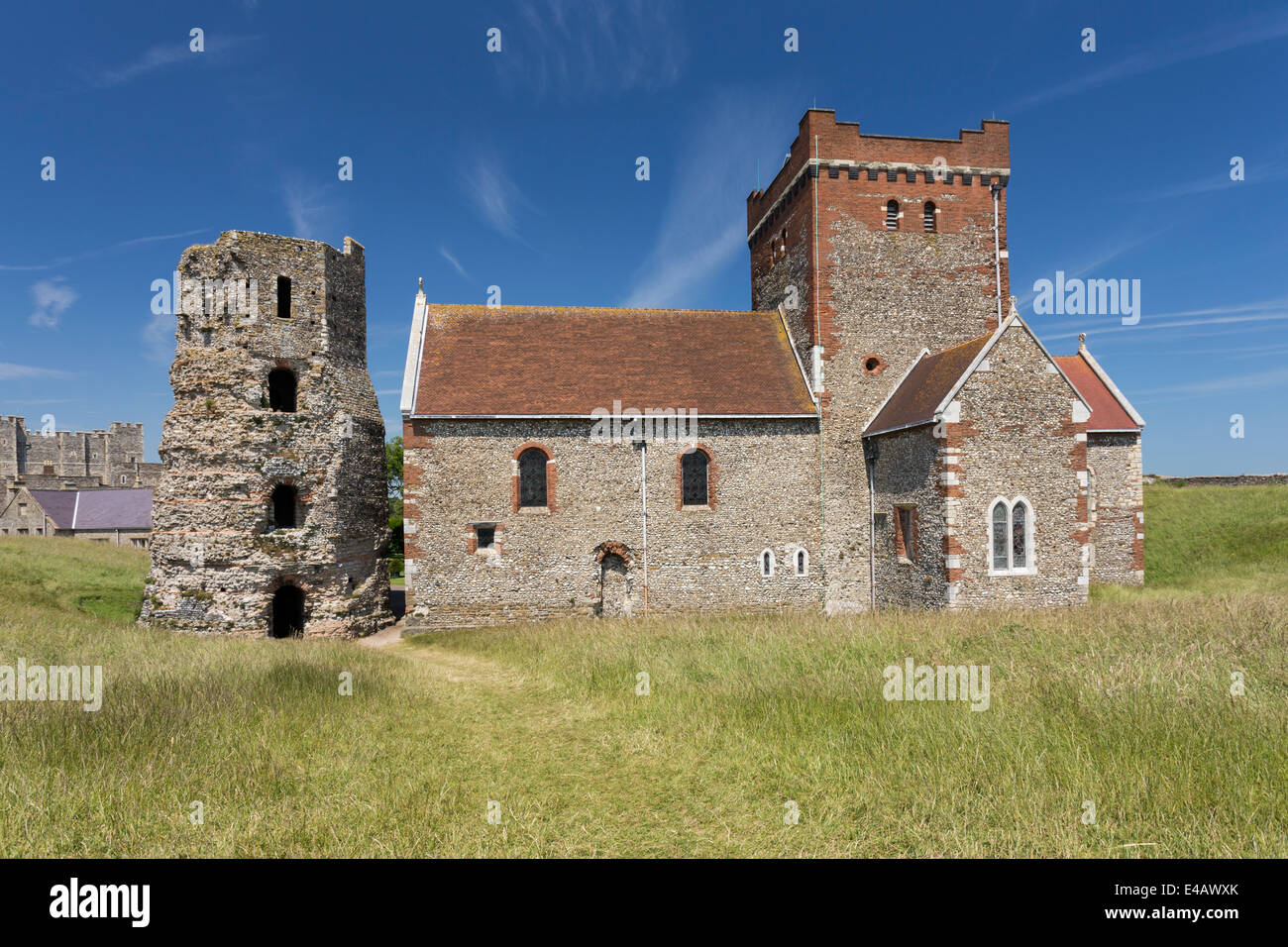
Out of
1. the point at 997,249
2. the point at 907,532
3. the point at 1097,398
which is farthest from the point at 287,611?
the point at 1097,398

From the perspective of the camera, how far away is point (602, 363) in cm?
2131

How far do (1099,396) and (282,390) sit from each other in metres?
29.0

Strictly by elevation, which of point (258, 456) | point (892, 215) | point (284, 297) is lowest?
point (258, 456)

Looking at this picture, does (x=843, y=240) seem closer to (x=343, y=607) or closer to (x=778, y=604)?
(x=778, y=604)

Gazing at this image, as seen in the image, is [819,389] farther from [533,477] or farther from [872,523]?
[533,477]

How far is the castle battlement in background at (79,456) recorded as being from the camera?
5688 centimetres

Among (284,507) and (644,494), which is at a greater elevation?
(644,494)

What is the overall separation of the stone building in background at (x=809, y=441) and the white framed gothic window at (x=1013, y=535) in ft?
0.20

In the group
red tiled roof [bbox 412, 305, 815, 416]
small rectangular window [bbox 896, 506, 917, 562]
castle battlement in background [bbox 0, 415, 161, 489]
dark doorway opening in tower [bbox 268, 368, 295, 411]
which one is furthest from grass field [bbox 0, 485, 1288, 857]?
castle battlement in background [bbox 0, 415, 161, 489]

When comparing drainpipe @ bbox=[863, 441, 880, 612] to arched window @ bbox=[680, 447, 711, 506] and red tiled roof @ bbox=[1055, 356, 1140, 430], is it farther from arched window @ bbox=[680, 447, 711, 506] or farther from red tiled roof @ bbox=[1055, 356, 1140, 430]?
red tiled roof @ bbox=[1055, 356, 1140, 430]

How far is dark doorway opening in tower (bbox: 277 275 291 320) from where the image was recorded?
64.0 ft

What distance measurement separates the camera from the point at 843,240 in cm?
2120

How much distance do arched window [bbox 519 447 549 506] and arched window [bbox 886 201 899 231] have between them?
46.2 feet
